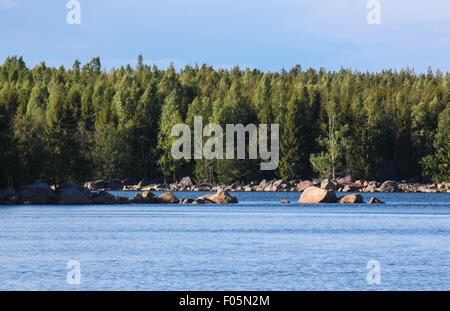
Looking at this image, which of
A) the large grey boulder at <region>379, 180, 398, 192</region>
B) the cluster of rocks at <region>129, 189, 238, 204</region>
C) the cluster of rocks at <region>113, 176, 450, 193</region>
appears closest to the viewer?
the cluster of rocks at <region>129, 189, 238, 204</region>

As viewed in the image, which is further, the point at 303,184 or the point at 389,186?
the point at 303,184

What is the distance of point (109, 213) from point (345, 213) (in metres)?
20.7

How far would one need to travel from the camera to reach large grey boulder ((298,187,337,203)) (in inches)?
3204

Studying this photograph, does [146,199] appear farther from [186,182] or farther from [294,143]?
[294,143]

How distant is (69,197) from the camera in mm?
79500

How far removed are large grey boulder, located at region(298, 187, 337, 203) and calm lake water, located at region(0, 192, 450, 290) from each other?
1310cm

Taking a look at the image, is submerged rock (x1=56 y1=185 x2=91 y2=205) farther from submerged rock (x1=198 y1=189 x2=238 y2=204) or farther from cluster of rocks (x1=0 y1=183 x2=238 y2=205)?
submerged rock (x1=198 y1=189 x2=238 y2=204)

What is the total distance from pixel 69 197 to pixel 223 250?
145 feet

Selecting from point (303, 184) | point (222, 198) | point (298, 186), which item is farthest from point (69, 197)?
point (298, 186)

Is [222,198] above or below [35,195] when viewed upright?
below

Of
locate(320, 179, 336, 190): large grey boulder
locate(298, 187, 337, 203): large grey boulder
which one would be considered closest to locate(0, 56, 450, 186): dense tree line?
locate(320, 179, 336, 190): large grey boulder

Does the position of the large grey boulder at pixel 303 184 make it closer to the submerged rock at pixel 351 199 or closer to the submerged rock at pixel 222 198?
the submerged rock at pixel 351 199

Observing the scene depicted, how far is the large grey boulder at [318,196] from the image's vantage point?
267 ft
